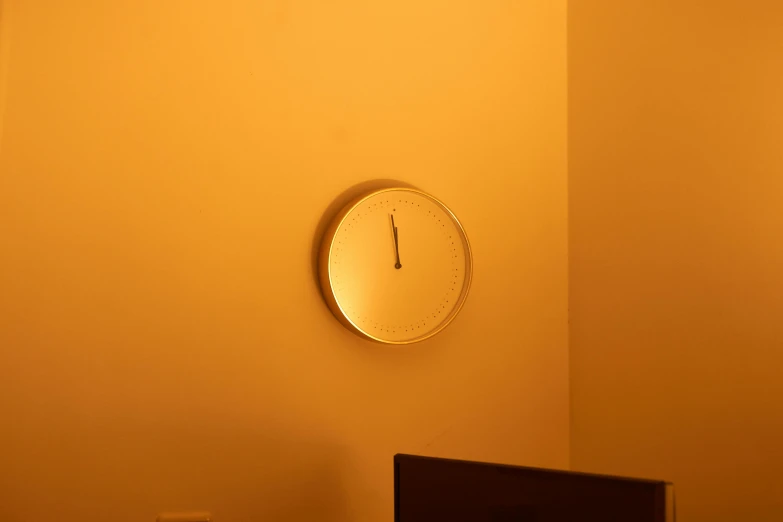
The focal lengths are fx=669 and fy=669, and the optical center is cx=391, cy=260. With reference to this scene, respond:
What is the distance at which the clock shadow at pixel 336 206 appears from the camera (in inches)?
62.4

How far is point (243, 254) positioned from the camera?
59.2 inches

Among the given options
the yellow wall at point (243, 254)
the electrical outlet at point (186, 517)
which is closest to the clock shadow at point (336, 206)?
the yellow wall at point (243, 254)

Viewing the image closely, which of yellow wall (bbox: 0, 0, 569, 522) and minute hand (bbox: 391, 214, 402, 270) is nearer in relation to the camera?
yellow wall (bbox: 0, 0, 569, 522)

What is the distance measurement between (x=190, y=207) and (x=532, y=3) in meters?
1.17

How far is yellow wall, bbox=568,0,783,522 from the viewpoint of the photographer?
147 cm

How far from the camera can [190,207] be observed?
1455 millimetres

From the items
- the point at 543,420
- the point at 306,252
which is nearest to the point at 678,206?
the point at 543,420

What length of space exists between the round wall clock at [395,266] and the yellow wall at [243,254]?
7 cm

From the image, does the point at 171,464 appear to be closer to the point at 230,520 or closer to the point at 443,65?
the point at 230,520

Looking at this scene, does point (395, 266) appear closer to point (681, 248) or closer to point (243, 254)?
point (243, 254)

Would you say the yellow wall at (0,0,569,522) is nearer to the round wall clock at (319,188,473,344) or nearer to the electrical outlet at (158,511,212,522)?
the round wall clock at (319,188,473,344)

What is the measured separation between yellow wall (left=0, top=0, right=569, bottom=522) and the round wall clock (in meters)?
0.07

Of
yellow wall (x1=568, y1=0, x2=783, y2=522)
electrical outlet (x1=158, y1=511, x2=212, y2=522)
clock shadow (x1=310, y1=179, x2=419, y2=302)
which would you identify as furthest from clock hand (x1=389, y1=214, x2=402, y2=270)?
electrical outlet (x1=158, y1=511, x2=212, y2=522)

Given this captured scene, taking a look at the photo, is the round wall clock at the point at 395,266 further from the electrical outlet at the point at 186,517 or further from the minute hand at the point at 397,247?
the electrical outlet at the point at 186,517
